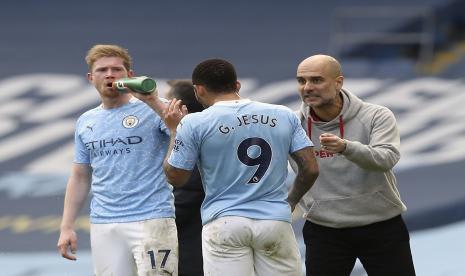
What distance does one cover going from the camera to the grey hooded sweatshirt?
6250mm

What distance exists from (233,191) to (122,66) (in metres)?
1.05

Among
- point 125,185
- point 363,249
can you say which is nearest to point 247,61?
point 363,249

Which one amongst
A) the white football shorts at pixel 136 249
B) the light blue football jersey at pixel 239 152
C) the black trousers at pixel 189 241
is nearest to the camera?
the light blue football jersey at pixel 239 152

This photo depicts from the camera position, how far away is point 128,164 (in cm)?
604

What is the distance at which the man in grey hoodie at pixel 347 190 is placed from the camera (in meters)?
6.16

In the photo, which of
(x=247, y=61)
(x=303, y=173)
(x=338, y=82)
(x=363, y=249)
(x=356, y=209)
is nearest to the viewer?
(x=303, y=173)

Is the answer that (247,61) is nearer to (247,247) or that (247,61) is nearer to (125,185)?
(125,185)

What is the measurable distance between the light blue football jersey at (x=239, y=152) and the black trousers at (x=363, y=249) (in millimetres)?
898

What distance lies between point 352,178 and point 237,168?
1.00 m

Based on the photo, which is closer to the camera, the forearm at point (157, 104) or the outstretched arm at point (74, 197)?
the forearm at point (157, 104)

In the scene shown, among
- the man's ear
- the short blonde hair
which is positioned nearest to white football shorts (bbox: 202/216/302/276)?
the man's ear

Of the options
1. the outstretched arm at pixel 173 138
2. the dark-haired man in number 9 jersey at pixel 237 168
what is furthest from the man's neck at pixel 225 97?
the outstretched arm at pixel 173 138

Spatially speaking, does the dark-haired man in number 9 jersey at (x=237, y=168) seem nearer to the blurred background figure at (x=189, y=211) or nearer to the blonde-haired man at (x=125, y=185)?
the blonde-haired man at (x=125, y=185)

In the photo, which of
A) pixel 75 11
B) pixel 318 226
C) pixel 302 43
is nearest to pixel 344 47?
pixel 302 43
